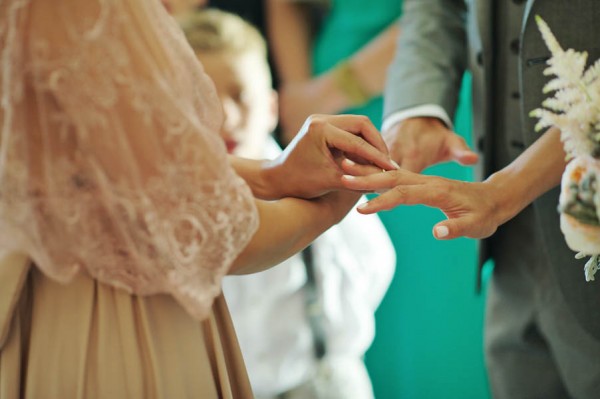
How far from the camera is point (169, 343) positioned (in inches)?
40.9

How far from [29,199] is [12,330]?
0.63 feet

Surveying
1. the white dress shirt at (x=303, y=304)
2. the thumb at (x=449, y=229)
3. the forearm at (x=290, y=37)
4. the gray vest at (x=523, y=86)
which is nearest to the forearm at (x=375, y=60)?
the forearm at (x=290, y=37)

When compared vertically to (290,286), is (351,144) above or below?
above

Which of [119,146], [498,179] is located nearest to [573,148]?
[498,179]

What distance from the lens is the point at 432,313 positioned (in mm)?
2541

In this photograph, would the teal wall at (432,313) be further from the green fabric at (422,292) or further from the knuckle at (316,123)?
the knuckle at (316,123)

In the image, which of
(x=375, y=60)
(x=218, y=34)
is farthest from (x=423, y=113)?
(x=375, y=60)

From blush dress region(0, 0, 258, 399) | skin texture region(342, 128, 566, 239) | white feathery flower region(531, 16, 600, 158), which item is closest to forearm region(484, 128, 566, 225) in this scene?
skin texture region(342, 128, 566, 239)

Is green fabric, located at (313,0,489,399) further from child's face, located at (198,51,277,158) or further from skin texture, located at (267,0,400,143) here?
child's face, located at (198,51,277,158)

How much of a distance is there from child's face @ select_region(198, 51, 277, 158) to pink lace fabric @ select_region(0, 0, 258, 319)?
115 cm

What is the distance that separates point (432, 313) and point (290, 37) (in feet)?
3.14

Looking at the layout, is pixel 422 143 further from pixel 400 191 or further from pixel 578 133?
pixel 578 133

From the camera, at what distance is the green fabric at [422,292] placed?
2475mm

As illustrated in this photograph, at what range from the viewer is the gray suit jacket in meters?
1.24
